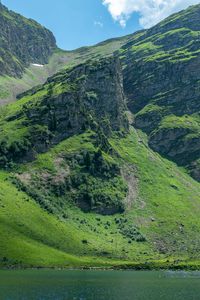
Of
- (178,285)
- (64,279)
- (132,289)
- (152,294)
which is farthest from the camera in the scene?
(64,279)

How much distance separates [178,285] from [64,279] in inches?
1467

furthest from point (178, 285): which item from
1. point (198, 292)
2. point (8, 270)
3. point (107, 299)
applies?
point (8, 270)

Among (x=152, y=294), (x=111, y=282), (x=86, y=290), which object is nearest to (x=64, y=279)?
(x=111, y=282)

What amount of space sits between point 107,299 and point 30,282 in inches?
1552

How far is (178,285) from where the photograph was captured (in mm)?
155375

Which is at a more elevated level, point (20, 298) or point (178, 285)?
point (178, 285)

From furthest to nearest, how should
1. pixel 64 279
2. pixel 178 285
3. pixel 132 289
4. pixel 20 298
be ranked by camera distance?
pixel 64 279
pixel 178 285
pixel 132 289
pixel 20 298

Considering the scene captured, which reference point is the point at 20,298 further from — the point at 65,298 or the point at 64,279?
the point at 64,279

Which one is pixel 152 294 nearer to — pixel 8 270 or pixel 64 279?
pixel 64 279

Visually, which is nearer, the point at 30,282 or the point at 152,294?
the point at 152,294

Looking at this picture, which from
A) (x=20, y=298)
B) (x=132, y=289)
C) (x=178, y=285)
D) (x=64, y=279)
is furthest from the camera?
(x=64, y=279)

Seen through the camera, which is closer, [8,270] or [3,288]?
[3,288]

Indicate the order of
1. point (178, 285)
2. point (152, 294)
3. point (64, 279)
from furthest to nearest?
point (64, 279) < point (178, 285) < point (152, 294)

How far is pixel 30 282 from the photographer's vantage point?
494 ft
